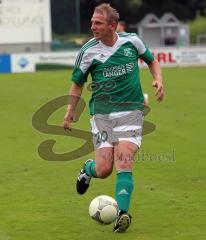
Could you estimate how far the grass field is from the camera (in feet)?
25.2

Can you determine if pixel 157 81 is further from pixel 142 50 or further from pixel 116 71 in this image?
pixel 116 71

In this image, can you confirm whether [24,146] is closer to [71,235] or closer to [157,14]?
[71,235]

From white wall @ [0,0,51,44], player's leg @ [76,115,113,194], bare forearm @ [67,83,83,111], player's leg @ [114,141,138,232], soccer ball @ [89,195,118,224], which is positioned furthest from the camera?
white wall @ [0,0,51,44]

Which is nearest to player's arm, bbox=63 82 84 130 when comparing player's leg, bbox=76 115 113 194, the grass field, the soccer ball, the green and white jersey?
the green and white jersey

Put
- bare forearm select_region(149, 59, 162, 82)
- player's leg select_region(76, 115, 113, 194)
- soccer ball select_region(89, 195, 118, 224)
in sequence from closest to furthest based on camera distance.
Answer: soccer ball select_region(89, 195, 118, 224) → player's leg select_region(76, 115, 113, 194) → bare forearm select_region(149, 59, 162, 82)

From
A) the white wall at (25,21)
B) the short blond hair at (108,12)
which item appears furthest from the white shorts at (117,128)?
the white wall at (25,21)

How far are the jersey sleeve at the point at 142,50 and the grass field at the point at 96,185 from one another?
67.3 inches

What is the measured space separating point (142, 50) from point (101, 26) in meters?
0.66

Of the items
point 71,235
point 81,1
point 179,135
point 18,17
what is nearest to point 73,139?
point 179,135

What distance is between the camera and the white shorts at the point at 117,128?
25.6 feet

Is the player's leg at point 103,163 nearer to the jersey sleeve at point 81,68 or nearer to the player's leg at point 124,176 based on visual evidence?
the player's leg at point 124,176

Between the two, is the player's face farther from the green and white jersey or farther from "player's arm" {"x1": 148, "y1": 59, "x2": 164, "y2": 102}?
"player's arm" {"x1": 148, "y1": 59, "x2": 164, "y2": 102}

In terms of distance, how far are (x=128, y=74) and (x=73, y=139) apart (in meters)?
7.20

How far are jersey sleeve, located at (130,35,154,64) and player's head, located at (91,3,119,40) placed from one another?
41cm
